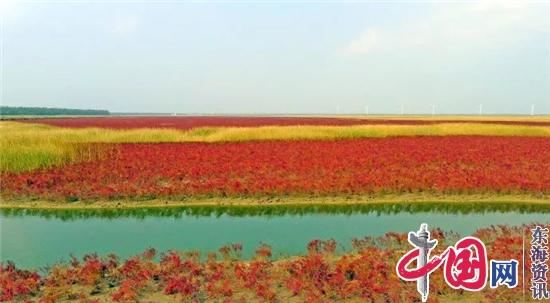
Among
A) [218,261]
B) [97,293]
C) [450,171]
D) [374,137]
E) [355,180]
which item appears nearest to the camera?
[97,293]

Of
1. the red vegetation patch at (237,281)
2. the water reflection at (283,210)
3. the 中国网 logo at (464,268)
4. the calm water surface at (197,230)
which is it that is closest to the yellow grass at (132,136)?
the water reflection at (283,210)

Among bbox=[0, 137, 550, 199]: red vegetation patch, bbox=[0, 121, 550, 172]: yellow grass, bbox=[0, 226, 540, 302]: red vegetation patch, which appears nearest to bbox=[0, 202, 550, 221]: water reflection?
bbox=[0, 137, 550, 199]: red vegetation patch

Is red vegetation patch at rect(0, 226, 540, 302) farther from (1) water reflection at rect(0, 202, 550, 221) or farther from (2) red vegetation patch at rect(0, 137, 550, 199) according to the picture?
(2) red vegetation patch at rect(0, 137, 550, 199)

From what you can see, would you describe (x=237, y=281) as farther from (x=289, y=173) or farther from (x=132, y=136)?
(x=132, y=136)

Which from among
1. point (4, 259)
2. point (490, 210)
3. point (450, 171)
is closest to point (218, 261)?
point (4, 259)

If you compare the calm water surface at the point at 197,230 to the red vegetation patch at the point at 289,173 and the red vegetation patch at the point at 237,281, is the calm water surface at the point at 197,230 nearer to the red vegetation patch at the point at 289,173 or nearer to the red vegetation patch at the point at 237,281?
the red vegetation patch at the point at 237,281

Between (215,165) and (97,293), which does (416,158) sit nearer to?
(215,165)

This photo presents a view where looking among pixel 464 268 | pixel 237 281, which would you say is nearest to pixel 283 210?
pixel 237 281
